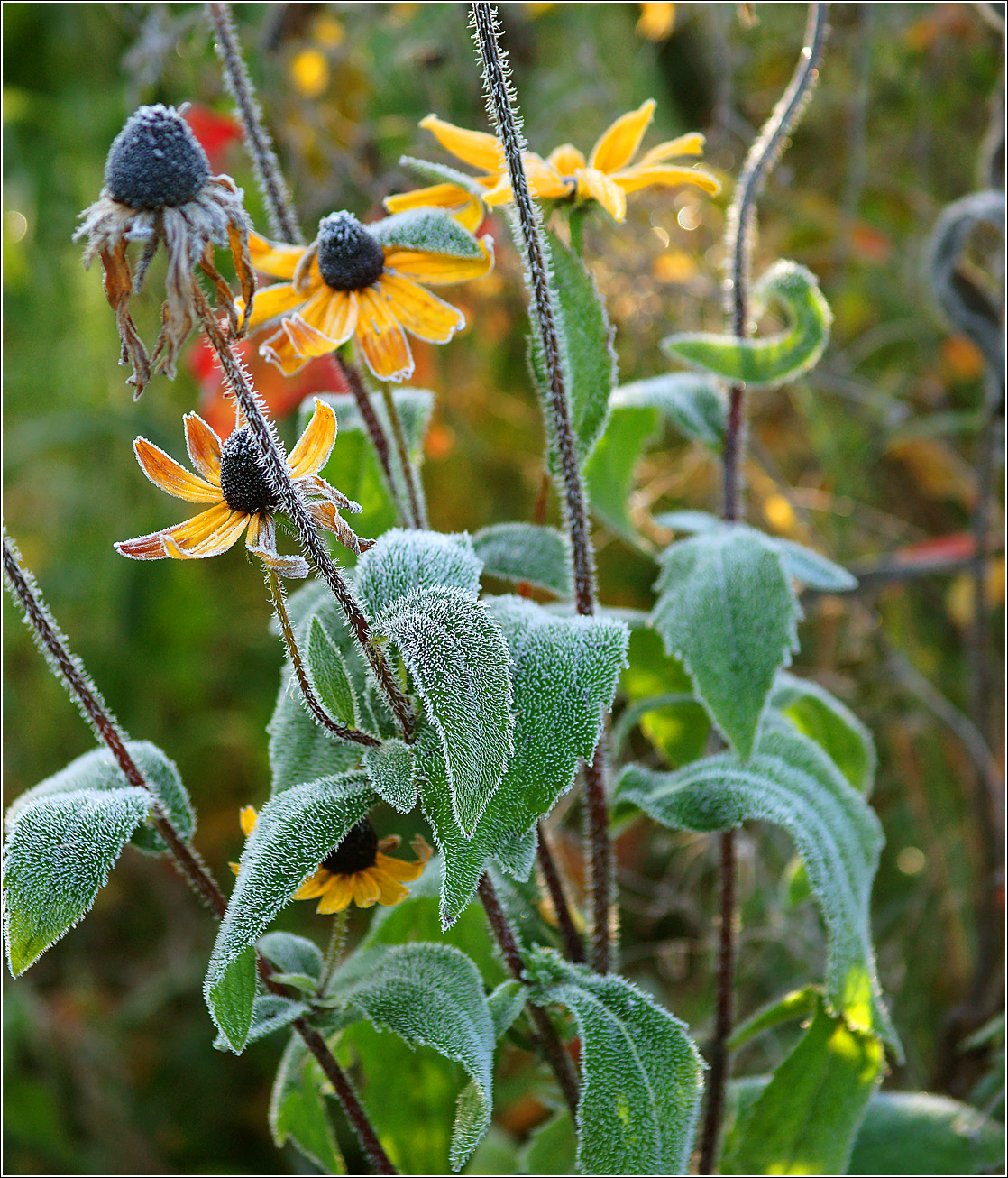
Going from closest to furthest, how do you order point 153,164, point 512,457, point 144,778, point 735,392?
1. point 153,164
2. point 144,778
3. point 735,392
4. point 512,457

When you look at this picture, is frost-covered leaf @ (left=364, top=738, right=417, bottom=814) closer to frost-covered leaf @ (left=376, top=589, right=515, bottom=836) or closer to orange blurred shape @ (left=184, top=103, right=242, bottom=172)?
frost-covered leaf @ (left=376, top=589, right=515, bottom=836)

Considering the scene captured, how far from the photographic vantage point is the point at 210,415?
0.87 m

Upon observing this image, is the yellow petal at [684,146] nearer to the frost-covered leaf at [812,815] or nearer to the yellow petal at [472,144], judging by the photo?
the yellow petal at [472,144]

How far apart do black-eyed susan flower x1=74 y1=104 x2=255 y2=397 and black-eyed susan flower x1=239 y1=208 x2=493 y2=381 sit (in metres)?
0.08

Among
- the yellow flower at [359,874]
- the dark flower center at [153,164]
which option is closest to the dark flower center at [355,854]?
the yellow flower at [359,874]

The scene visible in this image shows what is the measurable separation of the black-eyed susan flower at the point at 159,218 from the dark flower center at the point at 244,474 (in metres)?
0.03

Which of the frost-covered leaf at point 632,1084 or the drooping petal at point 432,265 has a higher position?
the drooping petal at point 432,265

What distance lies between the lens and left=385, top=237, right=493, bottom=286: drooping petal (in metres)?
0.40

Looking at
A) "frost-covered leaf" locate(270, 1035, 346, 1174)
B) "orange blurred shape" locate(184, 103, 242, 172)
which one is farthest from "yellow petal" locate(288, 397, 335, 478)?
"orange blurred shape" locate(184, 103, 242, 172)

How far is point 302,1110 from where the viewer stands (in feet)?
1.39

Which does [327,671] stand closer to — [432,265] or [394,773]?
[394,773]

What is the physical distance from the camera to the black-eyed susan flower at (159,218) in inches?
10.9

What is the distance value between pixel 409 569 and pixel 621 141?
0.20 meters

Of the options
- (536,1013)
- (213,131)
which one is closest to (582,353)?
(536,1013)
